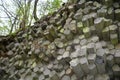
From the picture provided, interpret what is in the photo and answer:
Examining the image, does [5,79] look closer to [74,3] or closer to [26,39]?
[26,39]

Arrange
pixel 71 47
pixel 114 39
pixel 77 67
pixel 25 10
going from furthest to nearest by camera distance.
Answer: pixel 25 10 → pixel 71 47 → pixel 114 39 → pixel 77 67

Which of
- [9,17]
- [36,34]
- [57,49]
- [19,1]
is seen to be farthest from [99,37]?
[9,17]

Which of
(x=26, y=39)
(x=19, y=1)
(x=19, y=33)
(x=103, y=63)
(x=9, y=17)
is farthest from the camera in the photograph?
(x=9, y=17)

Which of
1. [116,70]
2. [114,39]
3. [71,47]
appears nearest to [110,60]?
[116,70]

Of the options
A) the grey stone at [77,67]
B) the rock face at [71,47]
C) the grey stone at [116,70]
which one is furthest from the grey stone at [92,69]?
the grey stone at [116,70]

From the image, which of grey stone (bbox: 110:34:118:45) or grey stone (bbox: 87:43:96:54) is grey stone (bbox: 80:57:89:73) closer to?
grey stone (bbox: 87:43:96:54)

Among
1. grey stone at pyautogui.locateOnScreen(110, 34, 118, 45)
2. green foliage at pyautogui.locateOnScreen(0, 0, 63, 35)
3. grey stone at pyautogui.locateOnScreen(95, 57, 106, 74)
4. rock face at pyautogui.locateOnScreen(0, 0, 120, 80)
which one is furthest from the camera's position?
green foliage at pyautogui.locateOnScreen(0, 0, 63, 35)

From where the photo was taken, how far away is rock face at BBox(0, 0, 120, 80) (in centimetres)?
347

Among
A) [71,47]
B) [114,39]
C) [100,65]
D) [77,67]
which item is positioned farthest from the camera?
[71,47]

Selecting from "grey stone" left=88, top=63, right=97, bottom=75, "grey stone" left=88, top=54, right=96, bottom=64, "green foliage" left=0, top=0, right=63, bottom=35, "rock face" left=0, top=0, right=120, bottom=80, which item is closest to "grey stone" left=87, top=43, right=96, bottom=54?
"rock face" left=0, top=0, right=120, bottom=80

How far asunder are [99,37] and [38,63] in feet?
4.78

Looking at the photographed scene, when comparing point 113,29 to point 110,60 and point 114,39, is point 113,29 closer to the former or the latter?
point 114,39

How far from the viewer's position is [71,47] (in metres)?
4.02

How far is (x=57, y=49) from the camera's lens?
4262 mm
